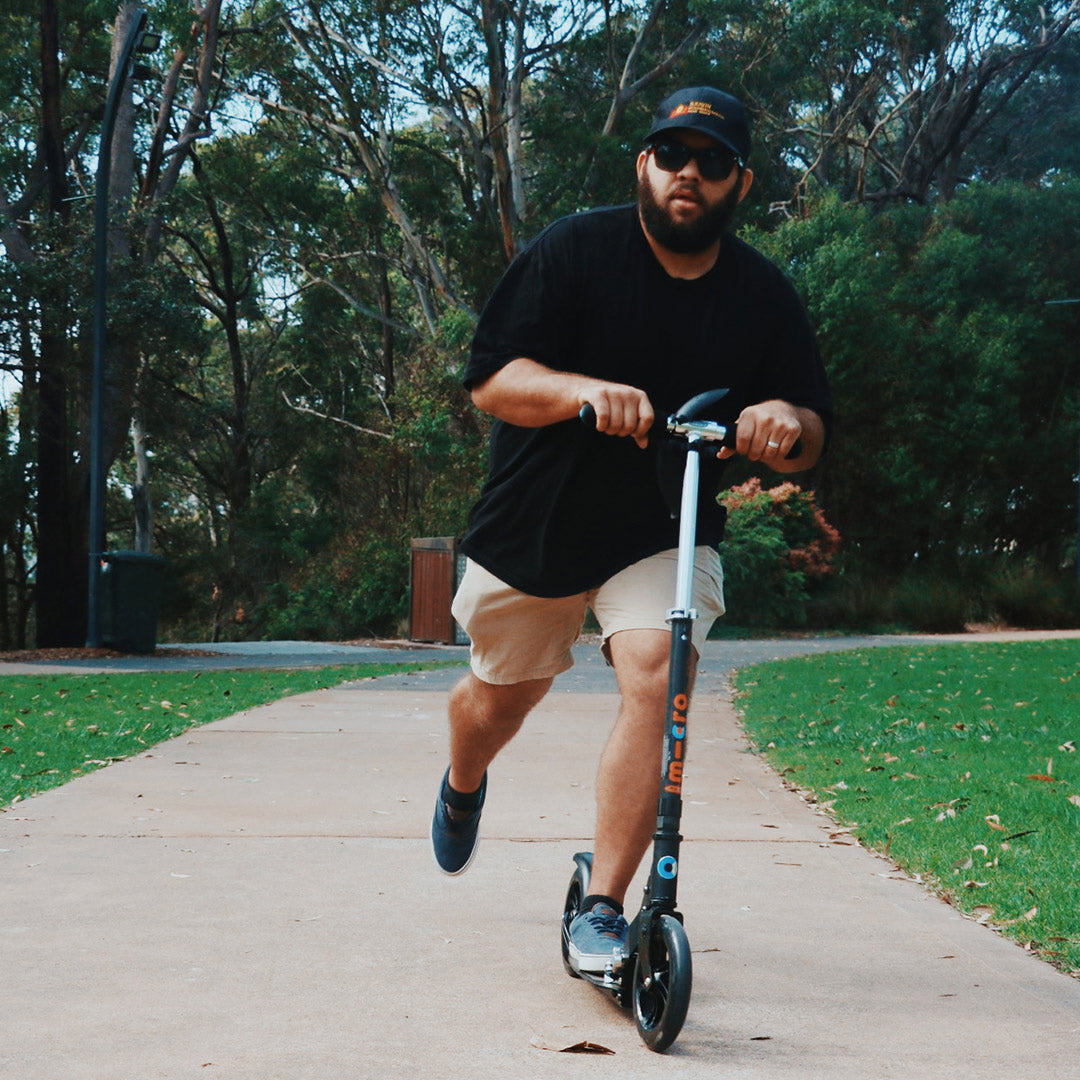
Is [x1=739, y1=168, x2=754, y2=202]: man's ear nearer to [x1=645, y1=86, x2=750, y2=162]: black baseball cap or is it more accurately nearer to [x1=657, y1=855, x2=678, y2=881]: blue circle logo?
[x1=645, y1=86, x2=750, y2=162]: black baseball cap

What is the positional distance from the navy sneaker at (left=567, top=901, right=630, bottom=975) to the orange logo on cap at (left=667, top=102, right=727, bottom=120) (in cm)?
177

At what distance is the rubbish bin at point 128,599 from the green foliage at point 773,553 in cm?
856

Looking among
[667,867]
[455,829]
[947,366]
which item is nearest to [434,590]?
[947,366]

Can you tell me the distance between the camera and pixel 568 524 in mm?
3486

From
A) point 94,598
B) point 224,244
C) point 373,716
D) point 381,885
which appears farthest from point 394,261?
point 381,885

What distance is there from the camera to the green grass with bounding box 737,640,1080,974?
4.45 m

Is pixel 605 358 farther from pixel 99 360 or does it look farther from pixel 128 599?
pixel 99 360

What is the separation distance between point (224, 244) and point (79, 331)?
13181 mm

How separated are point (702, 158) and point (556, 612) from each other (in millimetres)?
1144

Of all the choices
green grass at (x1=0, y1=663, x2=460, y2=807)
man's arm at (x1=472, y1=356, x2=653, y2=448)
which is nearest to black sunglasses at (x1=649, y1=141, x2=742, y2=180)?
man's arm at (x1=472, y1=356, x2=653, y2=448)

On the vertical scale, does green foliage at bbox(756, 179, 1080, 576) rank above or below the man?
above

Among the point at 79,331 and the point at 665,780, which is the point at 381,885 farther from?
the point at 79,331

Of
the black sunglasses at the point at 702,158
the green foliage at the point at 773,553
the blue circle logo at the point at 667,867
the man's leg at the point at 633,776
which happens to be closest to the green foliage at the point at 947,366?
the green foliage at the point at 773,553

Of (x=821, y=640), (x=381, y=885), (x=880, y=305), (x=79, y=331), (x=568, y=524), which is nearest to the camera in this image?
(x=568, y=524)
